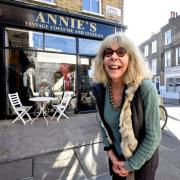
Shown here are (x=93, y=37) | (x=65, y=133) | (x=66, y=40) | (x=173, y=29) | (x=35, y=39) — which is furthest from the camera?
(x=173, y=29)

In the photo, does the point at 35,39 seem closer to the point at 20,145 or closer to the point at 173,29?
the point at 20,145

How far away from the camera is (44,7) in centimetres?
737

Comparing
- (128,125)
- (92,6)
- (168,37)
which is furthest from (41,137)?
(168,37)

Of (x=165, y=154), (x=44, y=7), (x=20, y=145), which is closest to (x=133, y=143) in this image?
(x=165, y=154)

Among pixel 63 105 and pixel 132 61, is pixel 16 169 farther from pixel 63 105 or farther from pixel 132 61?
pixel 63 105

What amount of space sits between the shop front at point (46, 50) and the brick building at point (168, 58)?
1431cm

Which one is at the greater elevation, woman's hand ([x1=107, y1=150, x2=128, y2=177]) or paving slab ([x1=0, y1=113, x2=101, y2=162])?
woman's hand ([x1=107, y1=150, x2=128, y2=177])

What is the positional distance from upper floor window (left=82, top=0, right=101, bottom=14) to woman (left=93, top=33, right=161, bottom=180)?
7.65m

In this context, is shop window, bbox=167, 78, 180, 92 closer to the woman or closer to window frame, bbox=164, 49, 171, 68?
window frame, bbox=164, 49, 171, 68

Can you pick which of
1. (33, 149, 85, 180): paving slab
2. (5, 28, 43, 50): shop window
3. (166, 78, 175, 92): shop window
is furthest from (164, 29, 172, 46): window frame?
(33, 149, 85, 180): paving slab

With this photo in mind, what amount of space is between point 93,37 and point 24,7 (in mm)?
3092

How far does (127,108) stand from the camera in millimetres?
1539

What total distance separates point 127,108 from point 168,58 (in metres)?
24.9

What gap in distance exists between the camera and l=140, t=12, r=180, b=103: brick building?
73.2 feet
